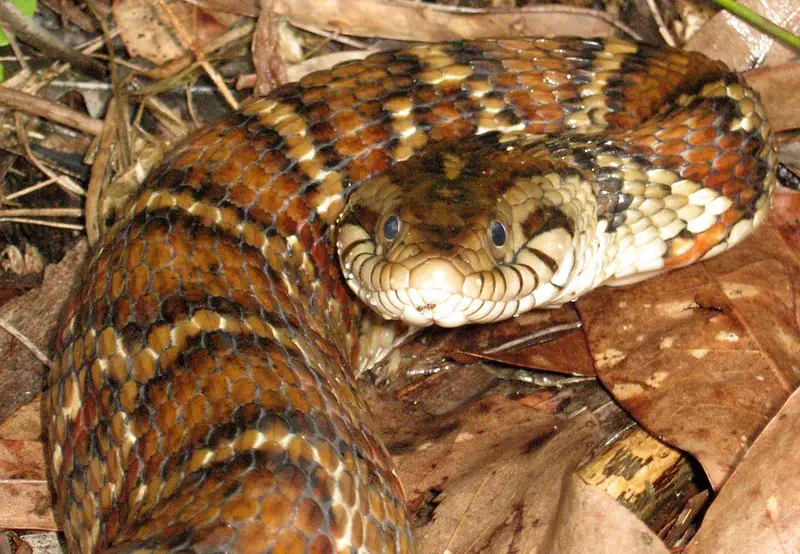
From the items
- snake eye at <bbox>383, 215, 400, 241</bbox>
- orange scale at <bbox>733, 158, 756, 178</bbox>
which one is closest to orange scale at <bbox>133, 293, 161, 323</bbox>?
snake eye at <bbox>383, 215, 400, 241</bbox>

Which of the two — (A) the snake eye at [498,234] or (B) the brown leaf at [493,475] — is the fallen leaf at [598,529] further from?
(A) the snake eye at [498,234]

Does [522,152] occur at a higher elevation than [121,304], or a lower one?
higher

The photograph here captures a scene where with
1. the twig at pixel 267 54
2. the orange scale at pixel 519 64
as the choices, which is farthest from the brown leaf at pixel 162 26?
the orange scale at pixel 519 64

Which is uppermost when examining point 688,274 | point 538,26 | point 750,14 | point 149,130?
point 750,14

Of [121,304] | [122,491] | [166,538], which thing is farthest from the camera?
[121,304]

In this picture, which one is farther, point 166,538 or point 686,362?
point 686,362

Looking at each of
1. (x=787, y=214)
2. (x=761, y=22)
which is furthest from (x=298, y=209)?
(x=761, y=22)

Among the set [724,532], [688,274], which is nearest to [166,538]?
[724,532]

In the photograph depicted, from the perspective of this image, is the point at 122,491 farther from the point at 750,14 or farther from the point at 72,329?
the point at 750,14
